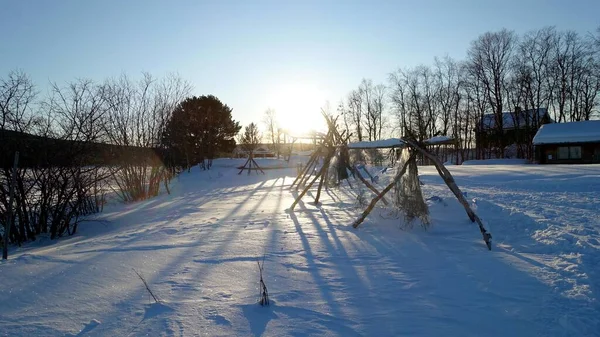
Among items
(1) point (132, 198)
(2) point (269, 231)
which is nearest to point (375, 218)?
(2) point (269, 231)

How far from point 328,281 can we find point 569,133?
32.7m

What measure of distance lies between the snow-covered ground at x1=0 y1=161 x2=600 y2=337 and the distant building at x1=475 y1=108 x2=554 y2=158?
37.0 metres

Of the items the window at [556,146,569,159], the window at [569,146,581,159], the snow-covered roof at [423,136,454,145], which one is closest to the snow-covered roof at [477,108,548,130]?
the window at [556,146,569,159]

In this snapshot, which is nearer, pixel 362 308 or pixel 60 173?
pixel 362 308

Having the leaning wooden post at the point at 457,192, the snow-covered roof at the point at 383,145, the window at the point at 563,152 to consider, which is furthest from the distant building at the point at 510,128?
the leaning wooden post at the point at 457,192

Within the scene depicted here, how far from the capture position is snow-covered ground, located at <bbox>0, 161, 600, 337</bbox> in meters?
3.10

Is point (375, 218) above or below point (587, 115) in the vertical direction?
below

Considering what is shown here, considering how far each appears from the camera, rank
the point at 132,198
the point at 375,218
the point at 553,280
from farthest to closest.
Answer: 1. the point at 132,198
2. the point at 375,218
3. the point at 553,280

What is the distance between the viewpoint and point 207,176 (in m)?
26.5

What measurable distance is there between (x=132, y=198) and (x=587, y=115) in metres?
43.2

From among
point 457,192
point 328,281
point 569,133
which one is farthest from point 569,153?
point 328,281

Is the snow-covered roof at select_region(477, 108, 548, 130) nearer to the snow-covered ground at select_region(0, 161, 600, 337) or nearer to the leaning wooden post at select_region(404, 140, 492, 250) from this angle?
the snow-covered ground at select_region(0, 161, 600, 337)

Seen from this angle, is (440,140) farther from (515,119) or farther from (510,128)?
(510,128)

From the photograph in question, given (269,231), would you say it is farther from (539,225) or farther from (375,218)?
(539,225)
